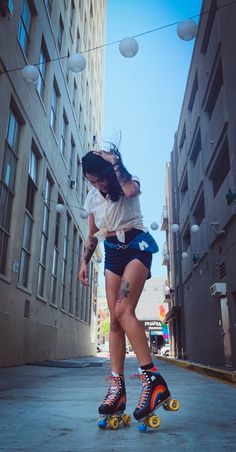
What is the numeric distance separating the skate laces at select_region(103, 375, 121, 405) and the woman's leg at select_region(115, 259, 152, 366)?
177mm

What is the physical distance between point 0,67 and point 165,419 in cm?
856

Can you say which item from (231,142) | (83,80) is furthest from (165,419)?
(83,80)

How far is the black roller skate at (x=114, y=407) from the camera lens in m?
1.93

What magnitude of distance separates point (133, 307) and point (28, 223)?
32.3 feet

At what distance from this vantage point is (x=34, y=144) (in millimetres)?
12078

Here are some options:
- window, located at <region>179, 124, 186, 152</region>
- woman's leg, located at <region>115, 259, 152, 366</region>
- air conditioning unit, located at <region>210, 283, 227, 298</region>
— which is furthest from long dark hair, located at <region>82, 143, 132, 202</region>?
window, located at <region>179, 124, 186, 152</region>

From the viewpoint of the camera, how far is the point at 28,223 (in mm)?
11648

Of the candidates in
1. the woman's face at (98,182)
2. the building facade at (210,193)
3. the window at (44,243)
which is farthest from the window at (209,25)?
the woman's face at (98,182)

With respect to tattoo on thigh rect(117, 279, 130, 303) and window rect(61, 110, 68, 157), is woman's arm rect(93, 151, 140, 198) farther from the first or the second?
window rect(61, 110, 68, 157)

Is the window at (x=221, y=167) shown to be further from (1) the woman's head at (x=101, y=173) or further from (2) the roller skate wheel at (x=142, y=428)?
(2) the roller skate wheel at (x=142, y=428)

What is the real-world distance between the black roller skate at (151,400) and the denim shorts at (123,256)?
23.8 inches

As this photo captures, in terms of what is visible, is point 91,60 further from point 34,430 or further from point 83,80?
point 34,430

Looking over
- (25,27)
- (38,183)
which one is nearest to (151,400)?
(38,183)

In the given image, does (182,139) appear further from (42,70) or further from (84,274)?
(84,274)
